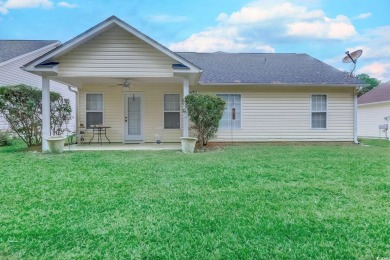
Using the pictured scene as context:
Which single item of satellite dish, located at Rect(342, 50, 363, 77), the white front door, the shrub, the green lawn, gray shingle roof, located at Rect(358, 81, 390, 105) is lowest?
the green lawn

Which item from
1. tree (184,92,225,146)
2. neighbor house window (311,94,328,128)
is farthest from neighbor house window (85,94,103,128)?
neighbor house window (311,94,328,128)

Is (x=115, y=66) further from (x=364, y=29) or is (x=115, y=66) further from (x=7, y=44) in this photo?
(x=364, y=29)

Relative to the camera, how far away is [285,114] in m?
13.2

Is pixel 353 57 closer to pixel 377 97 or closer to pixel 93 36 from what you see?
pixel 377 97

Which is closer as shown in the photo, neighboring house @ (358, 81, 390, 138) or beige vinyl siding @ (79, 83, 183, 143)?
beige vinyl siding @ (79, 83, 183, 143)

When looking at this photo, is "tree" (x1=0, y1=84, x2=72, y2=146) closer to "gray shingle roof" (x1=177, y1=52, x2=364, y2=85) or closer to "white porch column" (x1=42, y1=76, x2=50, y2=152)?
"white porch column" (x1=42, y1=76, x2=50, y2=152)

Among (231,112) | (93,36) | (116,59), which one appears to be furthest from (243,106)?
(93,36)

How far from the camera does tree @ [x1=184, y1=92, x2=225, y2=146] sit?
985 cm

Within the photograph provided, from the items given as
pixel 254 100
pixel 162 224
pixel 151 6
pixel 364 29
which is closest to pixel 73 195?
pixel 162 224

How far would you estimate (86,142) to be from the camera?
12.9 m

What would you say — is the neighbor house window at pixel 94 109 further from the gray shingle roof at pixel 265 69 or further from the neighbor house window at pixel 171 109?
the gray shingle roof at pixel 265 69

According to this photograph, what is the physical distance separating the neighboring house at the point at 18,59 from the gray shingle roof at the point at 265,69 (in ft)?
31.5

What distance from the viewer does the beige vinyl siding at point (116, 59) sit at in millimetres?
9688

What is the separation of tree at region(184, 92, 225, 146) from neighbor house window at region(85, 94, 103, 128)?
15.9ft
